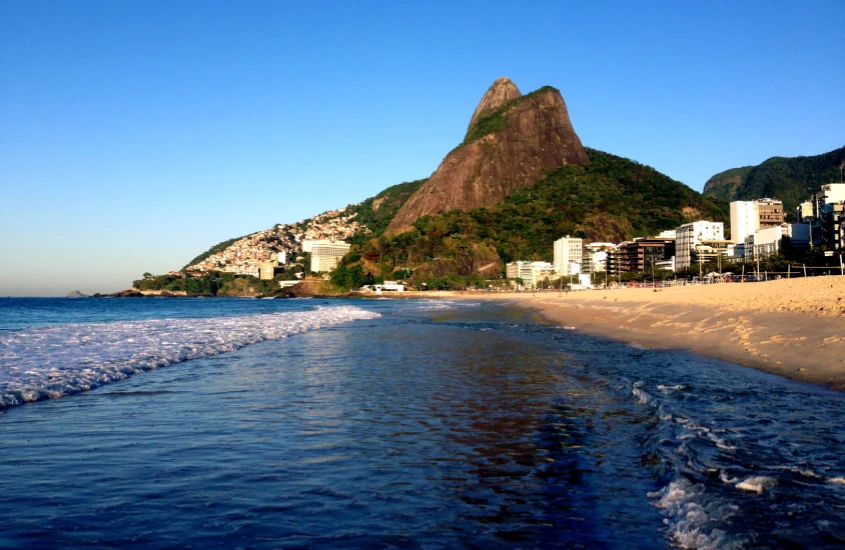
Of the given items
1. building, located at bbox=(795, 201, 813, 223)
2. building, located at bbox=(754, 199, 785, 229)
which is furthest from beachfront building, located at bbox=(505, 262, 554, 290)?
building, located at bbox=(795, 201, 813, 223)

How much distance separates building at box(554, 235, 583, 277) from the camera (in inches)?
6014

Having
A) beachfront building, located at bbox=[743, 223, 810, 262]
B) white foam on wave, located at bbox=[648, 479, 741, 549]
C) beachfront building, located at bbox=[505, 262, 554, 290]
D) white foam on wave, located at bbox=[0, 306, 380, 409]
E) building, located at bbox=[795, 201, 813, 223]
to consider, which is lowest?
white foam on wave, located at bbox=[648, 479, 741, 549]

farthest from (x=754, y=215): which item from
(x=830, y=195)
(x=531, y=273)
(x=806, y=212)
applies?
(x=531, y=273)

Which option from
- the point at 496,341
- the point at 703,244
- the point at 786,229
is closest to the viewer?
the point at 496,341

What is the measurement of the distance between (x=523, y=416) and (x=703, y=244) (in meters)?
117

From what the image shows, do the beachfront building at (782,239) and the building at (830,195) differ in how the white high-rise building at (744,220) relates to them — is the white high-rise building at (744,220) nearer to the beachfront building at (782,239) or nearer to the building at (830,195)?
the beachfront building at (782,239)

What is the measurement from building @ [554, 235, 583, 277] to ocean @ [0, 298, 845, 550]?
469 feet

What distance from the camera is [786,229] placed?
93.1m

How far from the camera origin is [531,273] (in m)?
149

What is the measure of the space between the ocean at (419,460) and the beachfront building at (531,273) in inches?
5290

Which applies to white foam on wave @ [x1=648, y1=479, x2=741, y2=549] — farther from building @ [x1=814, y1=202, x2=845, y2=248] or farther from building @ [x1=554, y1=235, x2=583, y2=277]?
building @ [x1=554, y1=235, x2=583, y2=277]

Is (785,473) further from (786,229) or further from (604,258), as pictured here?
(604,258)

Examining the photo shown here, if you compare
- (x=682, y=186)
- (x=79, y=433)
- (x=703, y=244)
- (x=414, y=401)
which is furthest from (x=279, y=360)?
(x=682, y=186)

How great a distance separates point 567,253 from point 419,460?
154 metres
